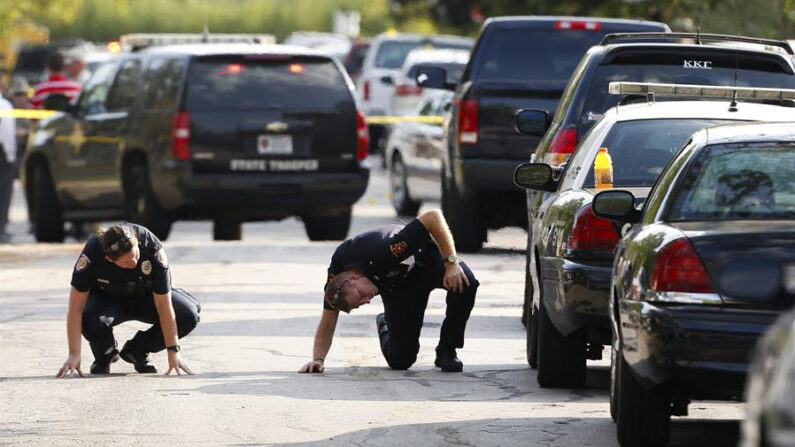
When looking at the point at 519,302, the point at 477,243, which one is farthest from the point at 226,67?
the point at 519,302

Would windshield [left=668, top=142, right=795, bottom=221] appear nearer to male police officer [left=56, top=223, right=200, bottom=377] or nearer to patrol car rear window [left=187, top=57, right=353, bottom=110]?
male police officer [left=56, top=223, right=200, bottom=377]

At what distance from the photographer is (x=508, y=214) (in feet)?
59.4

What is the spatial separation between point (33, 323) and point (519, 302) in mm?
3502

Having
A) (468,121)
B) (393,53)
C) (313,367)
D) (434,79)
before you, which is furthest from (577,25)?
(393,53)

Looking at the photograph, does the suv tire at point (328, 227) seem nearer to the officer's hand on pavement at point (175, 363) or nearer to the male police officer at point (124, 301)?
the male police officer at point (124, 301)

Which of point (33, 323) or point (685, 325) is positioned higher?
point (685, 325)

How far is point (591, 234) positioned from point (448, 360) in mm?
1739

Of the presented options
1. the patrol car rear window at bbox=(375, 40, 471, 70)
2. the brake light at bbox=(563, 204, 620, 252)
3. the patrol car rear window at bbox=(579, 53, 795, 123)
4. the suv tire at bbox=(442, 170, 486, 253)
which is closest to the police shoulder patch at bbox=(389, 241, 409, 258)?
the brake light at bbox=(563, 204, 620, 252)

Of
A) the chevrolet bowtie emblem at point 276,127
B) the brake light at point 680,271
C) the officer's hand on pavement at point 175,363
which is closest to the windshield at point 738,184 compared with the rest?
the brake light at point 680,271

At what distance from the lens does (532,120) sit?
13.5m

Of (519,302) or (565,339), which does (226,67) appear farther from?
(565,339)

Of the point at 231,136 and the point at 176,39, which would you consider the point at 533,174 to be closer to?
the point at 231,136

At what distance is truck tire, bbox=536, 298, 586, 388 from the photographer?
1010cm

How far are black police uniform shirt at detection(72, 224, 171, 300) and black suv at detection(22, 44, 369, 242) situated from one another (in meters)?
7.34
